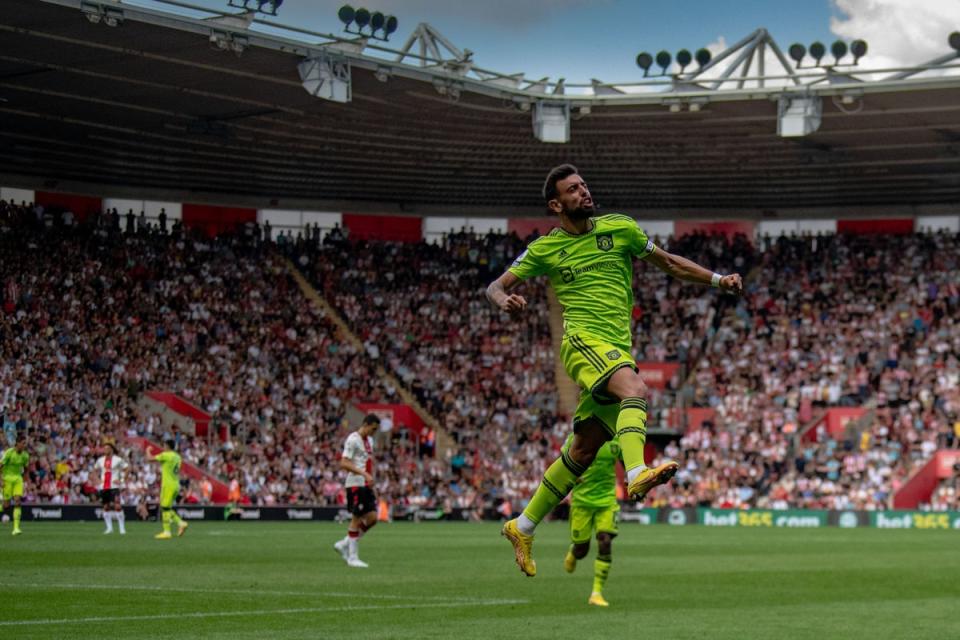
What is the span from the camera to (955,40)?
1630 inches

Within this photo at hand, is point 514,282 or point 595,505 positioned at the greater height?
point 514,282

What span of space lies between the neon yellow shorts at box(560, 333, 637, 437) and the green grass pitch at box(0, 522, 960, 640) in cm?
384

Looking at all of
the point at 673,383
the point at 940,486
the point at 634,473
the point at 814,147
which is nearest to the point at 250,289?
the point at 673,383

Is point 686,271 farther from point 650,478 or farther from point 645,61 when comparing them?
point 645,61

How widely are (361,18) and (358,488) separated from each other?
20.2m

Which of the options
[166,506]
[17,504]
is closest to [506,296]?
[166,506]

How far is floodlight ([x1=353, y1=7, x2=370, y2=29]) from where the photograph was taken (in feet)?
133

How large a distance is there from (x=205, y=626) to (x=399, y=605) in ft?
10.9

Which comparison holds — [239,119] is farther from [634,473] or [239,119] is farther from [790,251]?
[634,473]

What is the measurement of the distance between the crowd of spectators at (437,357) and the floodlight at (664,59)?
557 inches

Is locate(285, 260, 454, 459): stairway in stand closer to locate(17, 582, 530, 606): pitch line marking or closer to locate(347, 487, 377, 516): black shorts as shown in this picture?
locate(347, 487, 377, 516): black shorts

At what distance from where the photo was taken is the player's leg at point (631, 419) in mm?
9341

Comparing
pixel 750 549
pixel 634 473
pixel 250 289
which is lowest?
pixel 750 549

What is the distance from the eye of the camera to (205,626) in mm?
13977
